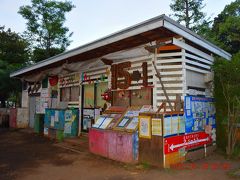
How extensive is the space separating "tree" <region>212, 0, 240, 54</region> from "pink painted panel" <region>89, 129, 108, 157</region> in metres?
13.6

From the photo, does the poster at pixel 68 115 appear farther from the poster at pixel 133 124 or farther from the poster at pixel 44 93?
the poster at pixel 133 124

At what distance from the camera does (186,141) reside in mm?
6582

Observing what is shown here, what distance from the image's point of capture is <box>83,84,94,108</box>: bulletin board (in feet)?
33.6

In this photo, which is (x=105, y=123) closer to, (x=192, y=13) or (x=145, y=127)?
(x=145, y=127)

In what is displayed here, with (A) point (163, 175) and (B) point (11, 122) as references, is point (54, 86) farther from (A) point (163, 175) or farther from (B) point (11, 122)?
(A) point (163, 175)

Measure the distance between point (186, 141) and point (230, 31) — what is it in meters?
13.7

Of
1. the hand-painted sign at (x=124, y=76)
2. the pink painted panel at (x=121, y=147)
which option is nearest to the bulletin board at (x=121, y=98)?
the hand-painted sign at (x=124, y=76)

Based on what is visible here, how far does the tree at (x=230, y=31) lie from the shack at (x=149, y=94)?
9078 millimetres

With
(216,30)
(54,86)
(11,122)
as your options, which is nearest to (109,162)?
(54,86)

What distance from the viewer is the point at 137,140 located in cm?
631

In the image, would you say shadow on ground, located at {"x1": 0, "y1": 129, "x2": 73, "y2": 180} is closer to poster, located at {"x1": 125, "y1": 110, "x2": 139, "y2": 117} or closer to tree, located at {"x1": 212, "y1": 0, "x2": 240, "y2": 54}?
A: poster, located at {"x1": 125, "y1": 110, "x2": 139, "y2": 117}

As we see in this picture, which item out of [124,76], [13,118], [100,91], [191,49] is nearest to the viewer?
[191,49]

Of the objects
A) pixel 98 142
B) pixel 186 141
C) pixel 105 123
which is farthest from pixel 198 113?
pixel 98 142

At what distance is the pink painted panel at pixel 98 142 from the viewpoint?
6953 millimetres
